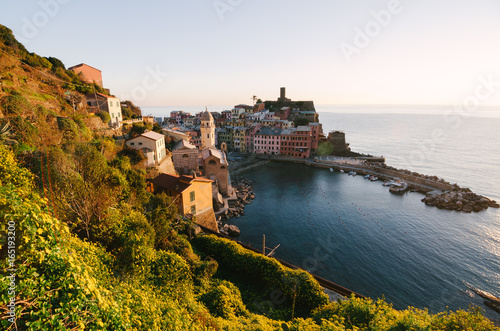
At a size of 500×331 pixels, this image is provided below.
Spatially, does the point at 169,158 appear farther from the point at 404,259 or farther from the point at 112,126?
the point at 404,259

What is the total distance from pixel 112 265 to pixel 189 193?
17106 millimetres

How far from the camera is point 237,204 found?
43.4 meters

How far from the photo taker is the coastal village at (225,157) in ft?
102

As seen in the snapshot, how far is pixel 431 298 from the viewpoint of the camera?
24281 mm

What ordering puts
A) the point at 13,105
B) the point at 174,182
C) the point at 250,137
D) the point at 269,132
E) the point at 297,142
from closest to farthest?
the point at 13,105, the point at 174,182, the point at 297,142, the point at 269,132, the point at 250,137

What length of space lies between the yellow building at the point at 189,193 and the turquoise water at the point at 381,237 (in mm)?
7657

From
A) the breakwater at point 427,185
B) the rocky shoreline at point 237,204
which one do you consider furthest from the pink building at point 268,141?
the rocky shoreline at point 237,204

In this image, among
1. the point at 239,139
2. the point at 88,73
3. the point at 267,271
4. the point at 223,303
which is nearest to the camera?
the point at 223,303

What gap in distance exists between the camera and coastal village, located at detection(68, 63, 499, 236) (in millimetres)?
31109

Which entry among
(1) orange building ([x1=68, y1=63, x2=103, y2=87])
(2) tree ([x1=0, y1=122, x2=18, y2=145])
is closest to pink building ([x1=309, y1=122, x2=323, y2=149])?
(1) orange building ([x1=68, y1=63, x2=103, y2=87])

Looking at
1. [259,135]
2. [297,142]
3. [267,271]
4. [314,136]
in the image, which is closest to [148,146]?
[267,271]

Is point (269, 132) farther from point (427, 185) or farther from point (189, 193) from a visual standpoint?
point (189, 193)

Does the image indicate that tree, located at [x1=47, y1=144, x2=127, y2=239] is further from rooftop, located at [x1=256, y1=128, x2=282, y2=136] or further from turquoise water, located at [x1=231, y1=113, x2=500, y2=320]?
rooftop, located at [x1=256, y1=128, x2=282, y2=136]

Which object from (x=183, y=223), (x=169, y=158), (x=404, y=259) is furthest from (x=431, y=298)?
(x=169, y=158)
